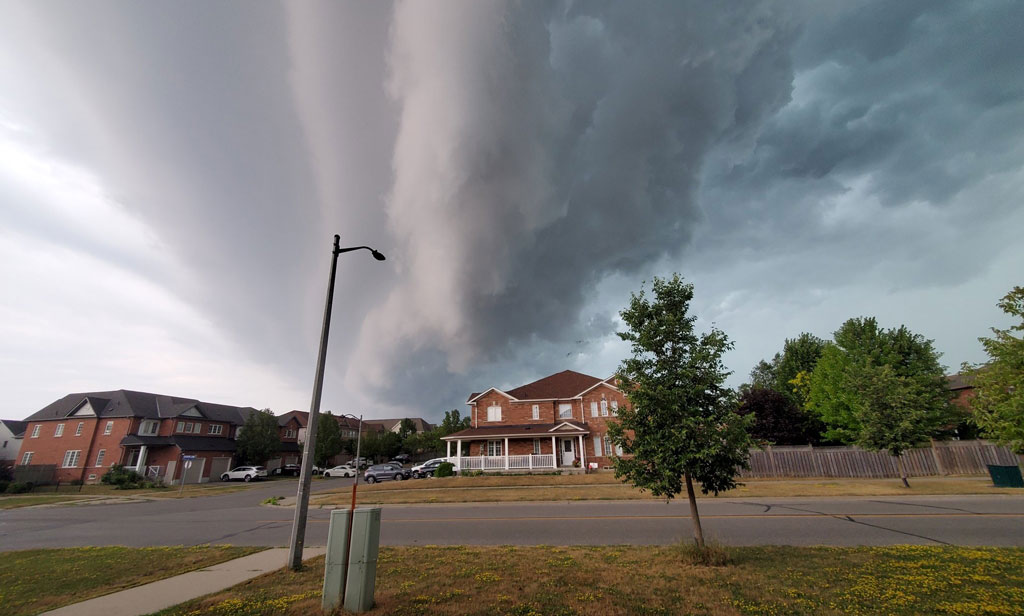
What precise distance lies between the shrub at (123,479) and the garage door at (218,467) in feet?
23.8

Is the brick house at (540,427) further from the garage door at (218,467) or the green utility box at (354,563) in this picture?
the garage door at (218,467)

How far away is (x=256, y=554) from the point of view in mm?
10570

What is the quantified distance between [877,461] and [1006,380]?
70.0 feet

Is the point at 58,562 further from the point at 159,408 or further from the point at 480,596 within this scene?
the point at 159,408

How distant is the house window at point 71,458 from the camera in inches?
1751

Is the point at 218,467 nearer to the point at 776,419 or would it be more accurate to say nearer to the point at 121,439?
the point at 121,439

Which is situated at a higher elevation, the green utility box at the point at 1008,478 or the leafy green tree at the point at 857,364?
the leafy green tree at the point at 857,364

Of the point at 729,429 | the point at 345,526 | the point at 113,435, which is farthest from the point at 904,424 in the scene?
the point at 113,435

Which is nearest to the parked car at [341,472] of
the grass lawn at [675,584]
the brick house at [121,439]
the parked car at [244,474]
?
the parked car at [244,474]

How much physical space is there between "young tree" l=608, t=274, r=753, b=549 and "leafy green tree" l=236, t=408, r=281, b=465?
56.8m

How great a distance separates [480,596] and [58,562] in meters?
11.4

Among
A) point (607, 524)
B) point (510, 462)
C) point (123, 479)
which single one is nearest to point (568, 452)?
point (510, 462)

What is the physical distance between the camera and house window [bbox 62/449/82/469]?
44.5 metres

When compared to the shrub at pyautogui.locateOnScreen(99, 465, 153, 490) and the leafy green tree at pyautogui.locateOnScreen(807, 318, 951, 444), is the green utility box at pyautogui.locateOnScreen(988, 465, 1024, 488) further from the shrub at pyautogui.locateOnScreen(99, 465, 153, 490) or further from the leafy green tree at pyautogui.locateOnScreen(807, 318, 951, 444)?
the shrub at pyautogui.locateOnScreen(99, 465, 153, 490)
